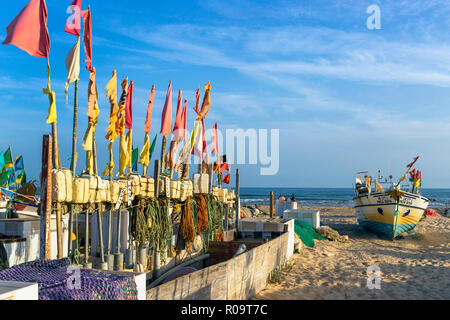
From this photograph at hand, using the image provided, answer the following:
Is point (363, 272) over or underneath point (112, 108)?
underneath

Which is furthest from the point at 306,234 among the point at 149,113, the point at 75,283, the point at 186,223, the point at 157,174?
the point at 75,283

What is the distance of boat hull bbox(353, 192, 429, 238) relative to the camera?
812 inches

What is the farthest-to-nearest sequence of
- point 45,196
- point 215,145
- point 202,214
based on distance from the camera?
point 215,145
point 202,214
point 45,196

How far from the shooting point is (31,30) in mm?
6129

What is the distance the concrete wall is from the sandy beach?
0.54 m

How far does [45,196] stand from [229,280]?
366 cm

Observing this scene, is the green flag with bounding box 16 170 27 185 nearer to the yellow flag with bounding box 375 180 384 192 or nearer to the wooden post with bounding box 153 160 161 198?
the wooden post with bounding box 153 160 161 198

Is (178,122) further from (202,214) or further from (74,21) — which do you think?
(74,21)

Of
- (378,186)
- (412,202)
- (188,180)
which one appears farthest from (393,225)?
(188,180)

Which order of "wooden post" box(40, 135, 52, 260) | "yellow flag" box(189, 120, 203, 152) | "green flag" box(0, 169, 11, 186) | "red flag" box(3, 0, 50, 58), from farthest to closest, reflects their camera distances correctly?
"green flag" box(0, 169, 11, 186)
"yellow flag" box(189, 120, 203, 152)
"red flag" box(3, 0, 50, 58)
"wooden post" box(40, 135, 52, 260)

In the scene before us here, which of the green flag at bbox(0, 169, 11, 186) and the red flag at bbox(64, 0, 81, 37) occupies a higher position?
the red flag at bbox(64, 0, 81, 37)

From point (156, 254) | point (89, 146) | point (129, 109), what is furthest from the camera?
point (156, 254)

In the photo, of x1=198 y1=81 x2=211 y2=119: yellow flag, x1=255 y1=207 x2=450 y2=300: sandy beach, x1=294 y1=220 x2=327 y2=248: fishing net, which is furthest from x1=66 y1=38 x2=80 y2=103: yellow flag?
x1=294 y1=220 x2=327 y2=248: fishing net
